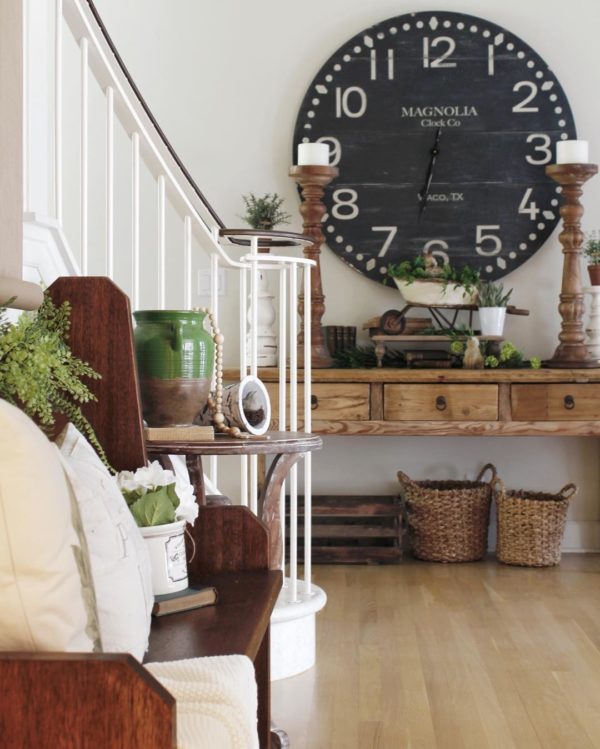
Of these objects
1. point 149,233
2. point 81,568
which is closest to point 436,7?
point 149,233

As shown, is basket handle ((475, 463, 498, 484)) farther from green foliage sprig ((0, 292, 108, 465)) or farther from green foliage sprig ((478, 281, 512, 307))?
green foliage sprig ((0, 292, 108, 465))

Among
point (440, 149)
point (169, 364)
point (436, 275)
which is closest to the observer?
point (169, 364)

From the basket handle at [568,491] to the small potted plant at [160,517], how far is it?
2736mm

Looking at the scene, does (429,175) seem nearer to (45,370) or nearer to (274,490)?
(274,490)

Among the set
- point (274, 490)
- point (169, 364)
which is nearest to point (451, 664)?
point (274, 490)

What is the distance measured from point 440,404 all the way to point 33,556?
2.98 meters

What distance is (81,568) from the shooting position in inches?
47.4

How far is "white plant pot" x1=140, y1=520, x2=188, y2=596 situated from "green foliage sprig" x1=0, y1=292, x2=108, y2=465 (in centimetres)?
16

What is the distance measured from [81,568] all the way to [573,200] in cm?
338

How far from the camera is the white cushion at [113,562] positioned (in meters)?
1.25

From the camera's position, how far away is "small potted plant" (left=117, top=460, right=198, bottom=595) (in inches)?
64.8

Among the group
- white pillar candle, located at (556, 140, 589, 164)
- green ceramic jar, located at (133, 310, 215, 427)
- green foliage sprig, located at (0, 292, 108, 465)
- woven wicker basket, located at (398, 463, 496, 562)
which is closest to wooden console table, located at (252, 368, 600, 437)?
woven wicker basket, located at (398, 463, 496, 562)

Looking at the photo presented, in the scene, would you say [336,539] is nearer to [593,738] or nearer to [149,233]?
[149,233]

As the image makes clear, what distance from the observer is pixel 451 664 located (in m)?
2.84
